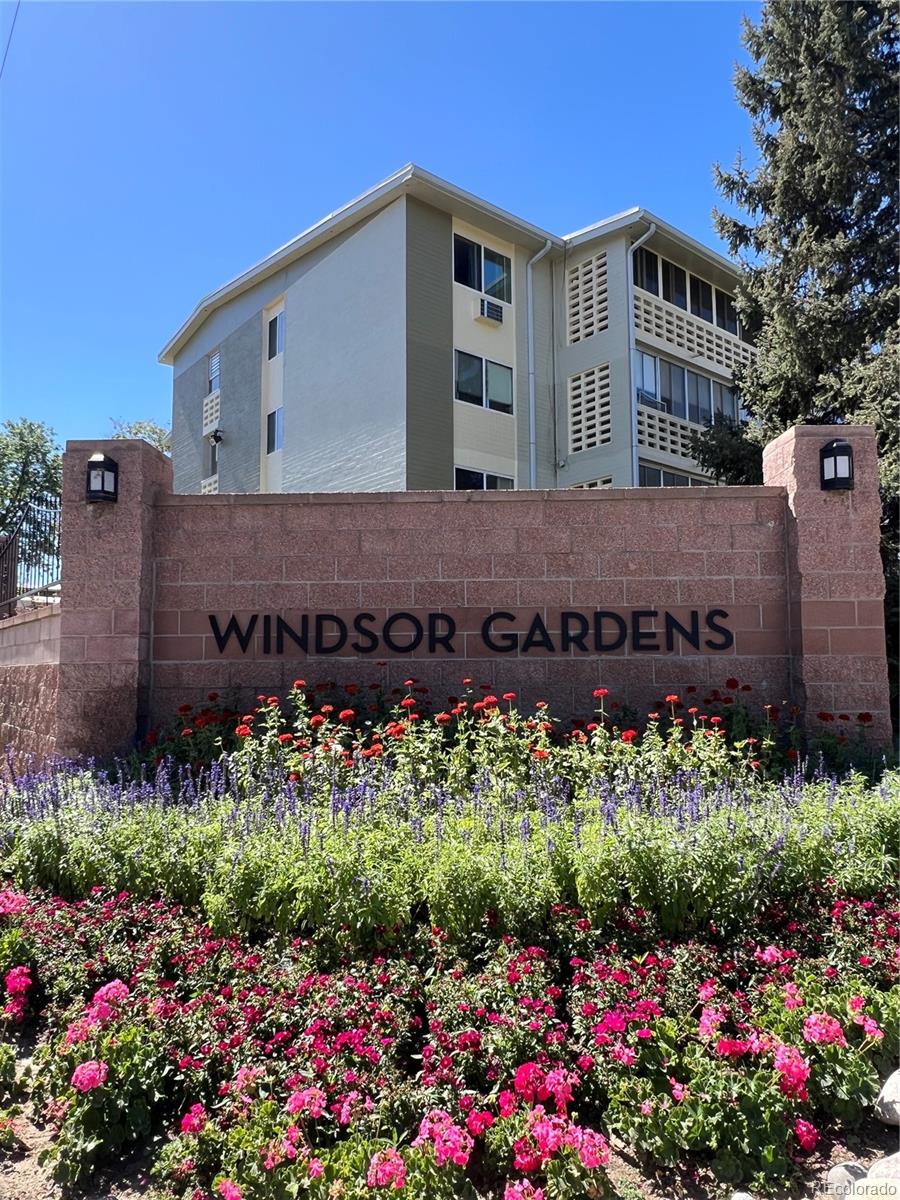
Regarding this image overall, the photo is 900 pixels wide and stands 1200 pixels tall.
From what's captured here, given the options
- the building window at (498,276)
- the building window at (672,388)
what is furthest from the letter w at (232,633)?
the building window at (672,388)

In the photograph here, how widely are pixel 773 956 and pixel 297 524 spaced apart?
4996mm

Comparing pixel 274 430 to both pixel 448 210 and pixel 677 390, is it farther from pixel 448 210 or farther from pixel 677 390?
pixel 677 390

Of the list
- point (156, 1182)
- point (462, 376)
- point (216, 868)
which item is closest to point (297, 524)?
point (216, 868)

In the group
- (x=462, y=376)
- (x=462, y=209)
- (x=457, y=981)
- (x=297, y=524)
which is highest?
(x=462, y=209)

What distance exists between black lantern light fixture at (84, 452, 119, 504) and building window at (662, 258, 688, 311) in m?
16.8

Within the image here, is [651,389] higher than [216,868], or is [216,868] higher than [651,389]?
[651,389]

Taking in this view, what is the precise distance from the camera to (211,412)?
924 inches

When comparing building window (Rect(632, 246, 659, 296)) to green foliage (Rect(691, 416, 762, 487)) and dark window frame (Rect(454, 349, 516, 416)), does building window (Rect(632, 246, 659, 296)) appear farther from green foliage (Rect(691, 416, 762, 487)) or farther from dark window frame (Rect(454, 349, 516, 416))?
green foliage (Rect(691, 416, 762, 487))

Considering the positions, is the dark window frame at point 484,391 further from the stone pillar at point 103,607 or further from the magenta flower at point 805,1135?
the magenta flower at point 805,1135

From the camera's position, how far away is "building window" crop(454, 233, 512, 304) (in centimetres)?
1839

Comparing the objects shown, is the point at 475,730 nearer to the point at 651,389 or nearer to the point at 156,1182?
the point at 156,1182

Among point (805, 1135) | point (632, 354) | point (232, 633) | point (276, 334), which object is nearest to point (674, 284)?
point (632, 354)

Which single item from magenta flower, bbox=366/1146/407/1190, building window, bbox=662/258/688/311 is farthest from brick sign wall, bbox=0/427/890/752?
building window, bbox=662/258/688/311

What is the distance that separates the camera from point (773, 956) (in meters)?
3.24
